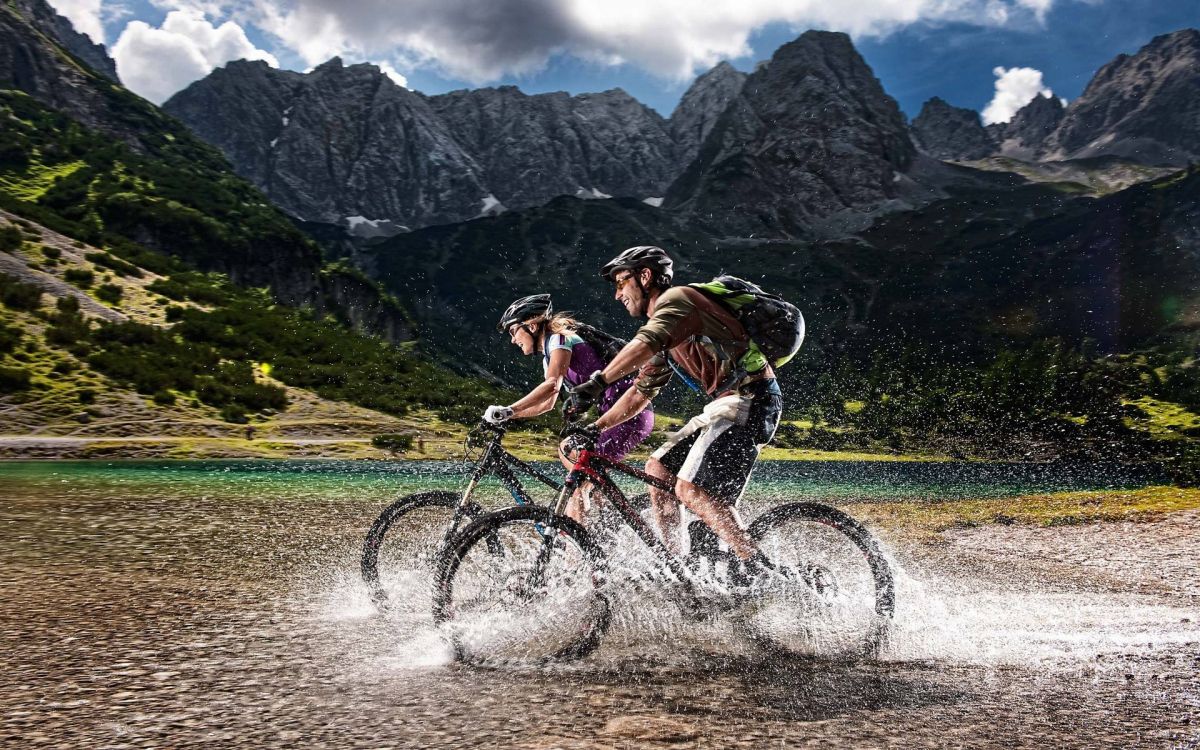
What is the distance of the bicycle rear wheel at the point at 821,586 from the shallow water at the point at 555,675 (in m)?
0.29

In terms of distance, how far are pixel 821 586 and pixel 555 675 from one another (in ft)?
7.80

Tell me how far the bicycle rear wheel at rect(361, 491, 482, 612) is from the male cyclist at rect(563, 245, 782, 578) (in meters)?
1.84

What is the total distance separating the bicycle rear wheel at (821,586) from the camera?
6008mm

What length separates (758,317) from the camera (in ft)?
19.3

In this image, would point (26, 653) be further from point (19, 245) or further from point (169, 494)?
point (19, 245)

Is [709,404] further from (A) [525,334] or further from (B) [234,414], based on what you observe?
(B) [234,414]

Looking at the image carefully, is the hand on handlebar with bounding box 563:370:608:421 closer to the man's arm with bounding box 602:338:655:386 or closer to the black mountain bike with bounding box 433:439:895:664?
the man's arm with bounding box 602:338:655:386

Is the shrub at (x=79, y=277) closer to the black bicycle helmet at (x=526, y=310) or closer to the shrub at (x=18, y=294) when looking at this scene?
the shrub at (x=18, y=294)

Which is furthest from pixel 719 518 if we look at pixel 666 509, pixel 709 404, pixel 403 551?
pixel 403 551

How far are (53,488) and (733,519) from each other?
85.3ft

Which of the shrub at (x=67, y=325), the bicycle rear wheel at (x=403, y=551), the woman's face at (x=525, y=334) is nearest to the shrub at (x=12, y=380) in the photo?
the shrub at (x=67, y=325)

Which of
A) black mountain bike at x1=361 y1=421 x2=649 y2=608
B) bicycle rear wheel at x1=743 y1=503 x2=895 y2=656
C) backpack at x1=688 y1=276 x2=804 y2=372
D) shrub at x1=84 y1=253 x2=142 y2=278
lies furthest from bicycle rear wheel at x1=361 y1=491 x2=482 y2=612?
shrub at x1=84 y1=253 x2=142 y2=278

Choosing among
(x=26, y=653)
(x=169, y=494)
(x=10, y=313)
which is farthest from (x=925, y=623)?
(x=10, y=313)

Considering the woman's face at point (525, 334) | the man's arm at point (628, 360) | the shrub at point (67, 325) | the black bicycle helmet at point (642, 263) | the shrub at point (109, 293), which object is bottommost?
the man's arm at point (628, 360)
